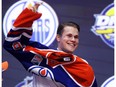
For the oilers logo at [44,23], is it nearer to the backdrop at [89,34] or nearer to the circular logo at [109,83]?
the backdrop at [89,34]

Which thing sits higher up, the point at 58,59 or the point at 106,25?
the point at 106,25

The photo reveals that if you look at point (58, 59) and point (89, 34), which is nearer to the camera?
point (58, 59)

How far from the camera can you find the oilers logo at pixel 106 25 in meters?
1.98

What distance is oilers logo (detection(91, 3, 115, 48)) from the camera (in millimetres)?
1979

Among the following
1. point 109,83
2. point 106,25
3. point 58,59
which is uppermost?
point 106,25

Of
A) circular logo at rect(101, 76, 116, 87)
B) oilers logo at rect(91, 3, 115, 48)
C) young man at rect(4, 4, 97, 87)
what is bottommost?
circular logo at rect(101, 76, 116, 87)

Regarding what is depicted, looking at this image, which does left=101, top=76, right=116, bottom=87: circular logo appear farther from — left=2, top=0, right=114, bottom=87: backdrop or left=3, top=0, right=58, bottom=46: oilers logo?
left=3, top=0, right=58, bottom=46: oilers logo

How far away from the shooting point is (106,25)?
6.54 feet

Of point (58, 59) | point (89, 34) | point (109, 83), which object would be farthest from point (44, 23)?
point (58, 59)

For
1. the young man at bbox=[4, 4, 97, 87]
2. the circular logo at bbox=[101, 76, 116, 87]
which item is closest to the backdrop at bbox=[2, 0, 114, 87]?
the circular logo at bbox=[101, 76, 116, 87]

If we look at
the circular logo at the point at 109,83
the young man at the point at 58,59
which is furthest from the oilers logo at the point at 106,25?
the young man at the point at 58,59

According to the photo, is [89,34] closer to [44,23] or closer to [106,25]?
[106,25]

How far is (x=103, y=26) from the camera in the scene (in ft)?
6.57

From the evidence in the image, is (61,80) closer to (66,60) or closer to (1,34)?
(66,60)
